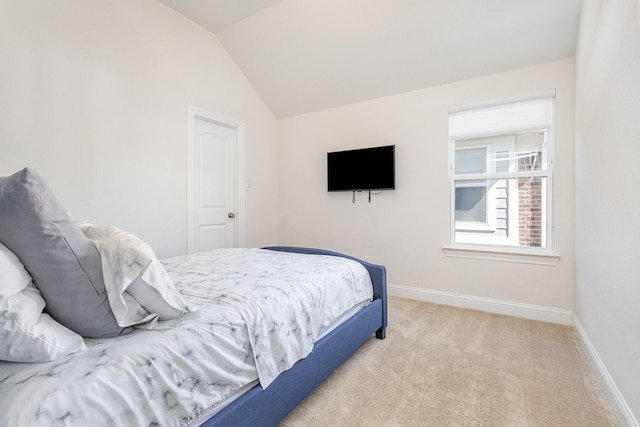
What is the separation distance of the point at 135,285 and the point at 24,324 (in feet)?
0.94

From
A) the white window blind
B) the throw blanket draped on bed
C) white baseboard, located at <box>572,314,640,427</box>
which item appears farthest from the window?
the throw blanket draped on bed

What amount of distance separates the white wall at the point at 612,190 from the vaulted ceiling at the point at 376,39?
1.32 ft

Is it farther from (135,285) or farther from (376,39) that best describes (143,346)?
(376,39)

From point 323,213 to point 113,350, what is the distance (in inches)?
132

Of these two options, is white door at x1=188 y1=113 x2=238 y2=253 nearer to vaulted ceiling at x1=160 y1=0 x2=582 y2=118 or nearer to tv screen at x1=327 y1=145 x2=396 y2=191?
vaulted ceiling at x1=160 y1=0 x2=582 y2=118

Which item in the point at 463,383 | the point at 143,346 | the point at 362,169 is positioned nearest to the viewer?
the point at 143,346

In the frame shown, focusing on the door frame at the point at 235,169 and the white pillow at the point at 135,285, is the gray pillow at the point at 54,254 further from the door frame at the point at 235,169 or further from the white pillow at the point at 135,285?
the door frame at the point at 235,169

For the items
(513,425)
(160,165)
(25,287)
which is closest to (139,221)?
(160,165)

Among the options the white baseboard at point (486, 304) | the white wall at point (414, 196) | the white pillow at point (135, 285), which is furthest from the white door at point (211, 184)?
the white pillow at point (135, 285)

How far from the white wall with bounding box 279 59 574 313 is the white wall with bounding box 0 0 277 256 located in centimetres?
140

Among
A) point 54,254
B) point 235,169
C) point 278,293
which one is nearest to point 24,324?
point 54,254

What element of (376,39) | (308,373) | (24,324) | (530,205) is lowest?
(308,373)

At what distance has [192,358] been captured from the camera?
106 centimetres

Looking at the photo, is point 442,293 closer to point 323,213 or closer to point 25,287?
point 323,213
